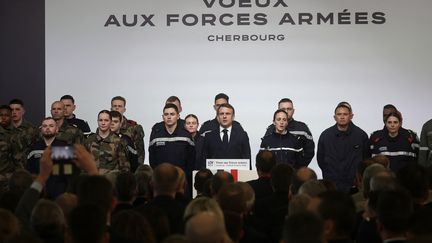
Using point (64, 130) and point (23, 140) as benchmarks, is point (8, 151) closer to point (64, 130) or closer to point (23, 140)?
point (23, 140)

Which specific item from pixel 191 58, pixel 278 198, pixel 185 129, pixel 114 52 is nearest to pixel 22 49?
pixel 114 52

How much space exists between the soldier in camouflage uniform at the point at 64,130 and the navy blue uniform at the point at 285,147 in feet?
7.01

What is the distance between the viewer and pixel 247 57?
41.7ft

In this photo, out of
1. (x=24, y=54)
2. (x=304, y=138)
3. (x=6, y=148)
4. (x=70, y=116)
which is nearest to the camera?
(x=6, y=148)

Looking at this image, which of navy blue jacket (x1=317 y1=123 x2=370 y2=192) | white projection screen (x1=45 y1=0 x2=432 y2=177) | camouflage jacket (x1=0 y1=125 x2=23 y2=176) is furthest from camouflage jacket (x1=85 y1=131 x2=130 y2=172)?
white projection screen (x1=45 y1=0 x2=432 y2=177)

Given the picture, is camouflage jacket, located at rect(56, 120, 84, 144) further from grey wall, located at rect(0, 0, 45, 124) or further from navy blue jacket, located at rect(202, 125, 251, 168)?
grey wall, located at rect(0, 0, 45, 124)

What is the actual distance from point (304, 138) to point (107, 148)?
236 cm

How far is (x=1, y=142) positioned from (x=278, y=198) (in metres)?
4.96

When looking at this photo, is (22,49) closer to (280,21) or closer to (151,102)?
(151,102)

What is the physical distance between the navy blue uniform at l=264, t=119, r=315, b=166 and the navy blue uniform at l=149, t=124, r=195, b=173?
986 mm

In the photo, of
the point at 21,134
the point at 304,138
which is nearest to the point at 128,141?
the point at 21,134

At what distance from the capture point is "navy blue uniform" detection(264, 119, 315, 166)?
10578 mm

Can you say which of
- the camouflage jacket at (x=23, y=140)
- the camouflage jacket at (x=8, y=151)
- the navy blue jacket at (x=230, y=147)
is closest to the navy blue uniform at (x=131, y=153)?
the navy blue jacket at (x=230, y=147)

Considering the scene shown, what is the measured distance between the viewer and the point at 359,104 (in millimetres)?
12539
